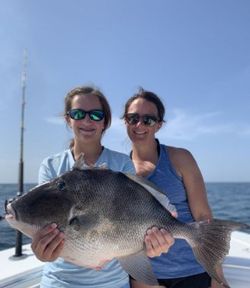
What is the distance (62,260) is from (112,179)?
68cm

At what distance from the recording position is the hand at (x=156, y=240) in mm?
2373

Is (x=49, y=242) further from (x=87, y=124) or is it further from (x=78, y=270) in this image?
(x=87, y=124)

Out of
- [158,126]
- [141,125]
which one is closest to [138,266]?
[141,125]

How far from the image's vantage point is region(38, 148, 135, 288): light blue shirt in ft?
8.16

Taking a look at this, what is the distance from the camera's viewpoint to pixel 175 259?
124 inches

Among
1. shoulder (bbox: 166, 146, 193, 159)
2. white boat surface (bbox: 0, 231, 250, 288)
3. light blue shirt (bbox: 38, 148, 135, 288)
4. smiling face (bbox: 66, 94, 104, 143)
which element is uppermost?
smiling face (bbox: 66, 94, 104, 143)

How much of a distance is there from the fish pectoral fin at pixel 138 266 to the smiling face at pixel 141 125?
1.21 meters

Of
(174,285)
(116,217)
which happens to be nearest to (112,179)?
(116,217)

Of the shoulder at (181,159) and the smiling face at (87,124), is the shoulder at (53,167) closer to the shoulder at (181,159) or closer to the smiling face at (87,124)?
the smiling face at (87,124)

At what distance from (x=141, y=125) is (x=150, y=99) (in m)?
0.29

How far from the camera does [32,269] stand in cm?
389

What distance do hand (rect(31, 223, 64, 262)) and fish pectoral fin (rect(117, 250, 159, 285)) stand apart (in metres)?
0.43

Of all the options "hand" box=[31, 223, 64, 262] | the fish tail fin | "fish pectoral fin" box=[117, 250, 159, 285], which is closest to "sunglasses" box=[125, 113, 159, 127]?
the fish tail fin

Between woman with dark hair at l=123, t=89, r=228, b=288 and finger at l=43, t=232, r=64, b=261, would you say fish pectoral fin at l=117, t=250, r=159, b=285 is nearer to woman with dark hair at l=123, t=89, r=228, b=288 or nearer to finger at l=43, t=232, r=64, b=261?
finger at l=43, t=232, r=64, b=261
